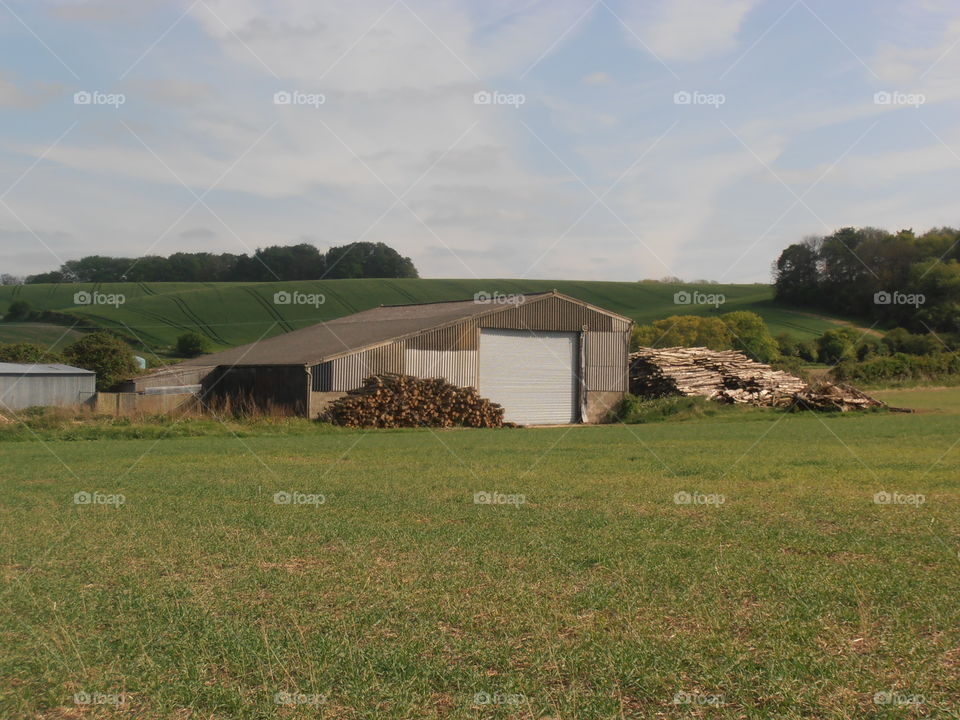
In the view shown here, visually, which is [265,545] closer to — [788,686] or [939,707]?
[788,686]

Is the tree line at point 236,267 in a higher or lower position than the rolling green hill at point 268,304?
higher

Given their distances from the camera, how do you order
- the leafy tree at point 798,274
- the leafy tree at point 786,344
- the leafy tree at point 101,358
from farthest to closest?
the leafy tree at point 798,274 < the leafy tree at point 786,344 < the leafy tree at point 101,358

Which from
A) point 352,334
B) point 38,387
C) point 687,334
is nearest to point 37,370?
point 38,387

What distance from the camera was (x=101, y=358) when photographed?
53031mm

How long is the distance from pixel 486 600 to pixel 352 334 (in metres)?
36.8

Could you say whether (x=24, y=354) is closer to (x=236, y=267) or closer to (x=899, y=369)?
(x=899, y=369)

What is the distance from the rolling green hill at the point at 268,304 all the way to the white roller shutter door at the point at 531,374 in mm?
43646

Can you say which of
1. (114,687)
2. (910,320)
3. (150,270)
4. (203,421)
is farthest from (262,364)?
(150,270)

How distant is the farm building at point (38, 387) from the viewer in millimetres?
43344

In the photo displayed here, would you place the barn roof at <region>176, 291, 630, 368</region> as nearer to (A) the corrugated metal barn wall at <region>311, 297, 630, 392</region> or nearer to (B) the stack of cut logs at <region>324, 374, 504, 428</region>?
(A) the corrugated metal barn wall at <region>311, 297, 630, 392</region>

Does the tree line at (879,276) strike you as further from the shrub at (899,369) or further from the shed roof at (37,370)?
the shed roof at (37,370)

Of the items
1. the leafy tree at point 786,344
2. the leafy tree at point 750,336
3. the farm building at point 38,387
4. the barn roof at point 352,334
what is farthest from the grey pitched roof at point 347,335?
the leafy tree at point 786,344

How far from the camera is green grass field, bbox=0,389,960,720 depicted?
16.2 feet

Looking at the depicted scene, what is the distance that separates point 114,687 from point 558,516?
6.25 m
